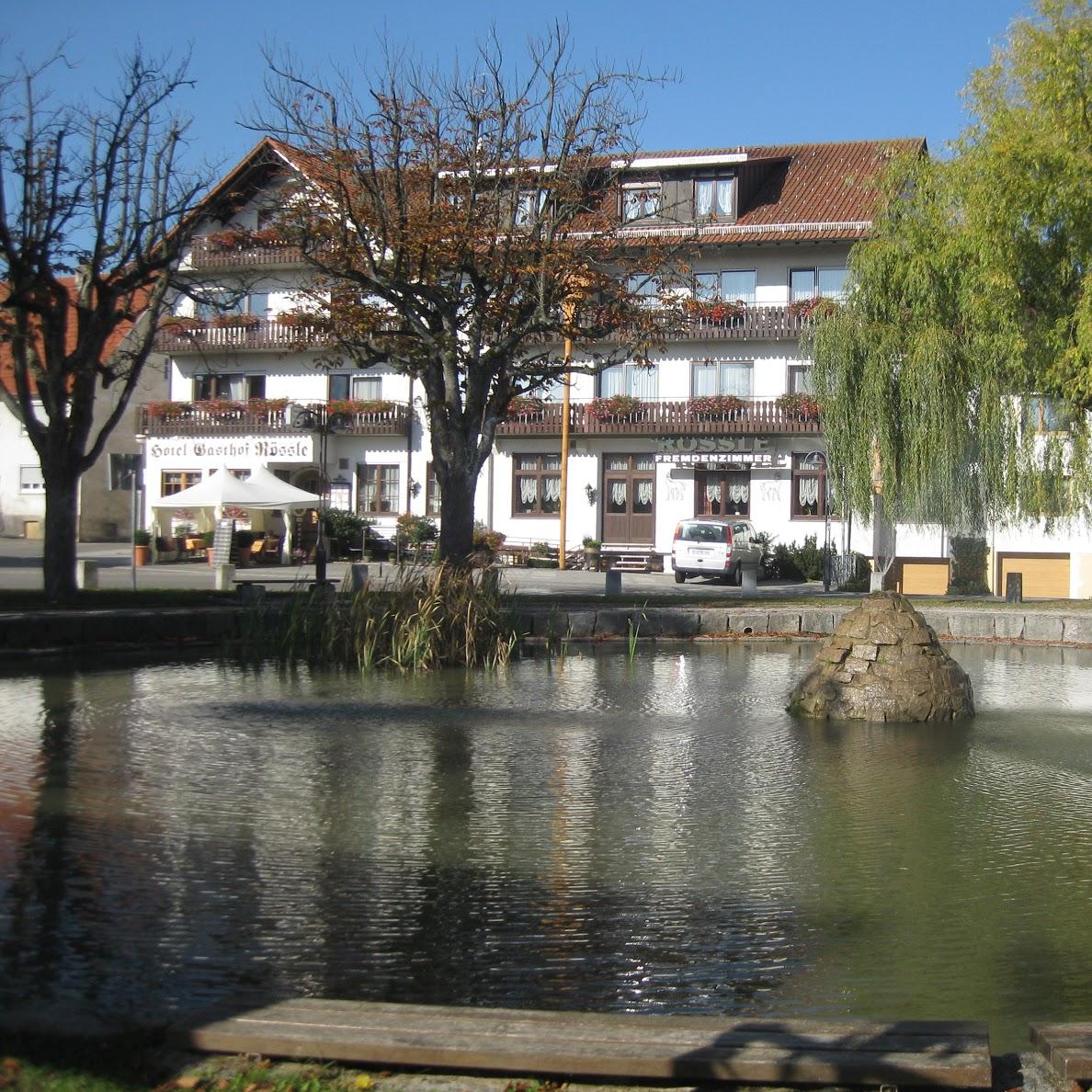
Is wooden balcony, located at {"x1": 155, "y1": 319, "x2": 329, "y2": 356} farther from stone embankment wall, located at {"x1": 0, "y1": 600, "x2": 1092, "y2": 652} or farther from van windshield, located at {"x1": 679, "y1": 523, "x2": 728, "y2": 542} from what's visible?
stone embankment wall, located at {"x1": 0, "y1": 600, "x2": 1092, "y2": 652}

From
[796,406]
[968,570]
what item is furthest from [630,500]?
[968,570]

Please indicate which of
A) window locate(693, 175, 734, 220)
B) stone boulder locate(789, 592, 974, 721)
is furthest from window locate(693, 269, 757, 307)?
stone boulder locate(789, 592, 974, 721)

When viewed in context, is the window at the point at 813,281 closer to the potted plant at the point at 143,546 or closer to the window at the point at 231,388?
the window at the point at 231,388

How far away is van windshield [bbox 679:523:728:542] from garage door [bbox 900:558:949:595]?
5.70m

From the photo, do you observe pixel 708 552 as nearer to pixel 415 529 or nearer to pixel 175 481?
pixel 415 529

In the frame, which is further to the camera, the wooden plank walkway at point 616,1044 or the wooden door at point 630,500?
the wooden door at point 630,500

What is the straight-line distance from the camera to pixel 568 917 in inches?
253

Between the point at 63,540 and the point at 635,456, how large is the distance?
1232 inches

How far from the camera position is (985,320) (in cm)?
2514

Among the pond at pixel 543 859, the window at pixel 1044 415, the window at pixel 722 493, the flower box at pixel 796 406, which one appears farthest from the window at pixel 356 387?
the pond at pixel 543 859

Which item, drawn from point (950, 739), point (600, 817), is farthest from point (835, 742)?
point (600, 817)

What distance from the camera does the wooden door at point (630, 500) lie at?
1976 inches

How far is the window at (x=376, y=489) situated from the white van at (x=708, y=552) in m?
13.8

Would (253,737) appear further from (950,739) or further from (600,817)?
(950,739)
